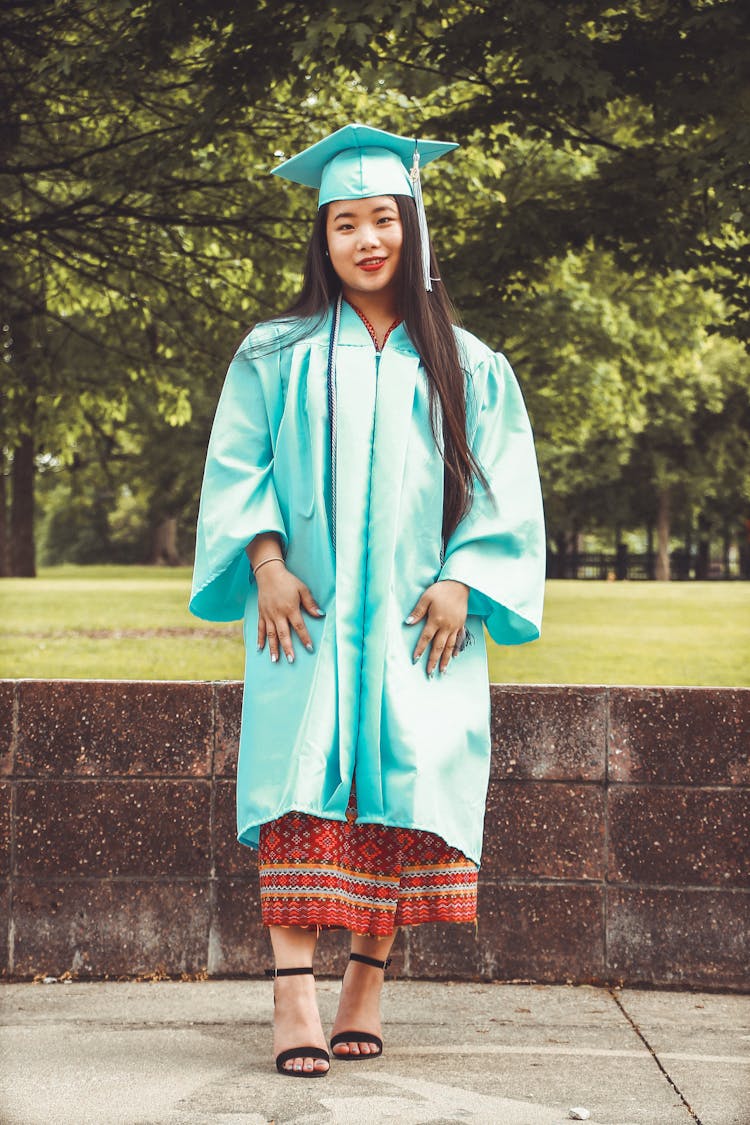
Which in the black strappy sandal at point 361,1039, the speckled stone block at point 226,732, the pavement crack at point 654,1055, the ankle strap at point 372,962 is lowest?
the pavement crack at point 654,1055

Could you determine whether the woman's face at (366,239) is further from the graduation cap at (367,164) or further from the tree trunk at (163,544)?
the tree trunk at (163,544)

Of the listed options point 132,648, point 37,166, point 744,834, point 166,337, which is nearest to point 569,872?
point 744,834

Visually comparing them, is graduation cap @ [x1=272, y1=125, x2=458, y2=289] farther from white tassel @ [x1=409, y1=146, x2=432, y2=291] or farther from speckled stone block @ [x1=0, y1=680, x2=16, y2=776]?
speckled stone block @ [x1=0, y1=680, x2=16, y2=776]

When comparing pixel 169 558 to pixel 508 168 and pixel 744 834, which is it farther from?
pixel 744 834

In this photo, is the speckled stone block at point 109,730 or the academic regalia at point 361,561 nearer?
the academic regalia at point 361,561

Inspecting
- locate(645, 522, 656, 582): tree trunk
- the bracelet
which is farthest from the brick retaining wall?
locate(645, 522, 656, 582): tree trunk

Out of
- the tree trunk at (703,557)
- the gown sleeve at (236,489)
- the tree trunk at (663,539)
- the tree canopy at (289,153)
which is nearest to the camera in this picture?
the gown sleeve at (236,489)

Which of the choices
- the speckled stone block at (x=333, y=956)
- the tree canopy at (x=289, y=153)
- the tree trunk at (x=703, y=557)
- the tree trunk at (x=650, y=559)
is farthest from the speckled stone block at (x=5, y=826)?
the tree trunk at (x=703, y=557)

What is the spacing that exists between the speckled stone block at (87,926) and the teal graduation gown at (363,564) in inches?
43.8

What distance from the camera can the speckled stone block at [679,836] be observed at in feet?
14.4

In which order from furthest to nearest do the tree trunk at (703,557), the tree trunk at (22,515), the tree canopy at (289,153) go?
the tree trunk at (703,557) → the tree trunk at (22,515) → the tree canopy at (289,153)

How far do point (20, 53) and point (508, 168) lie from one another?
185 inches

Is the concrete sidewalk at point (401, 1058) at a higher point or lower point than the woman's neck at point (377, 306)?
lower

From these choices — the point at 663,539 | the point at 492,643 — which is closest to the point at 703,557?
the point at 663,539
